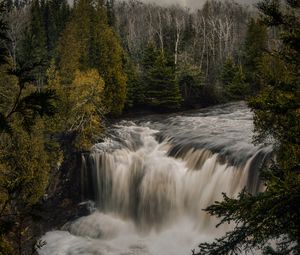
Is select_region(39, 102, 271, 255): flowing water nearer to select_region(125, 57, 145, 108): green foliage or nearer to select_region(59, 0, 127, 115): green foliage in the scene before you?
select_region(59, 0, 127, 115): green foliage

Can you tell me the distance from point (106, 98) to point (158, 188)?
16.0 m

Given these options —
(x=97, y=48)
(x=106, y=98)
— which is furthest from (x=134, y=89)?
(x=97, y=48)

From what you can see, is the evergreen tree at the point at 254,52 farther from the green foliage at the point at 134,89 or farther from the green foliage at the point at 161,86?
the green foliage at the point at 134,89

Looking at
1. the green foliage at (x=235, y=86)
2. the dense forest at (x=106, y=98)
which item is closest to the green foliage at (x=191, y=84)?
the dense forest at (x=106, y=98)

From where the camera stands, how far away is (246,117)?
3803 cm

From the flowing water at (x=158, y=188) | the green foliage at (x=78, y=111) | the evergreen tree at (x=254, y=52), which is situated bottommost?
the flowing water at (x=158, y=188)

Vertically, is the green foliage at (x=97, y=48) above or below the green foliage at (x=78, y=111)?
above

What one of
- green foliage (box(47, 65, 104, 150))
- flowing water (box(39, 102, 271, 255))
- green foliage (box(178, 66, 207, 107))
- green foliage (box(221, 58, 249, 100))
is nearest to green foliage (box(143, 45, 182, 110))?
green foliage (box(178, 66, 207, 107))

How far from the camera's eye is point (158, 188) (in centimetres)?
2623

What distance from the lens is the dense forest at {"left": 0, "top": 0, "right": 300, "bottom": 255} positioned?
19.5 ft

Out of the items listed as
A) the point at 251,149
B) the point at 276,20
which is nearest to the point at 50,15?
the point at 251,149

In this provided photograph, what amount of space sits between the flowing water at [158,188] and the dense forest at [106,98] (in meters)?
1.60

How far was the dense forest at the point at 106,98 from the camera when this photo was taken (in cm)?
595

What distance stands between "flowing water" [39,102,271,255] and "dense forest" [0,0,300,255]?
1596 mm
